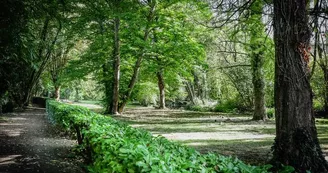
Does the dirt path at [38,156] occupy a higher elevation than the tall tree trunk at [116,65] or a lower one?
lower

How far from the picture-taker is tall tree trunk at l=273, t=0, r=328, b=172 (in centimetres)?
511

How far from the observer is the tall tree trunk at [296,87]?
16.8ft

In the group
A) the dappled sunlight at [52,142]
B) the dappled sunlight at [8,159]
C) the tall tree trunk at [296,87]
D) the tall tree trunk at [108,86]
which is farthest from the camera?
the tall tree trunk at [108,86]

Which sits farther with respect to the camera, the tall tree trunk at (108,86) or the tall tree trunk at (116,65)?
the tall tree trunk at (108,86)

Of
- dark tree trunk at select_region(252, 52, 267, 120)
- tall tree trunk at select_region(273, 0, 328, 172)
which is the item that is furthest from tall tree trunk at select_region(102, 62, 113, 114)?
tall tree trunk at select_region(273, 0, 328, 172)

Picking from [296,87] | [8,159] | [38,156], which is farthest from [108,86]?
[296,87]

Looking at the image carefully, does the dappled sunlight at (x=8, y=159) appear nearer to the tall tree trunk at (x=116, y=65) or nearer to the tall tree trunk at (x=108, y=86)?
the tall tree trunk at (x=116, y=65)

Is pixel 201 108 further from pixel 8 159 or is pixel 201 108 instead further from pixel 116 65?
pixel 8 159

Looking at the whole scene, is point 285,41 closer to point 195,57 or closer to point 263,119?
Result: point 263,119

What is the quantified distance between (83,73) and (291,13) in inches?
705

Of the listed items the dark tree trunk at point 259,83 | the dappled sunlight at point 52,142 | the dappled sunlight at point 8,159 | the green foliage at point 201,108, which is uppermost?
the dark tree trunk at point 259,83

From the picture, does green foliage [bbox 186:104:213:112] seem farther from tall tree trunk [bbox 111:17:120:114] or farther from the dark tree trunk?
the dark tree trunk

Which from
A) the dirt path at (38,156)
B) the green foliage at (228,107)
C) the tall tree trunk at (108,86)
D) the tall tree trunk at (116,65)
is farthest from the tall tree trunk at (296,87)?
the green foliage at (228,107)

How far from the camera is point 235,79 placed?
25641mm
